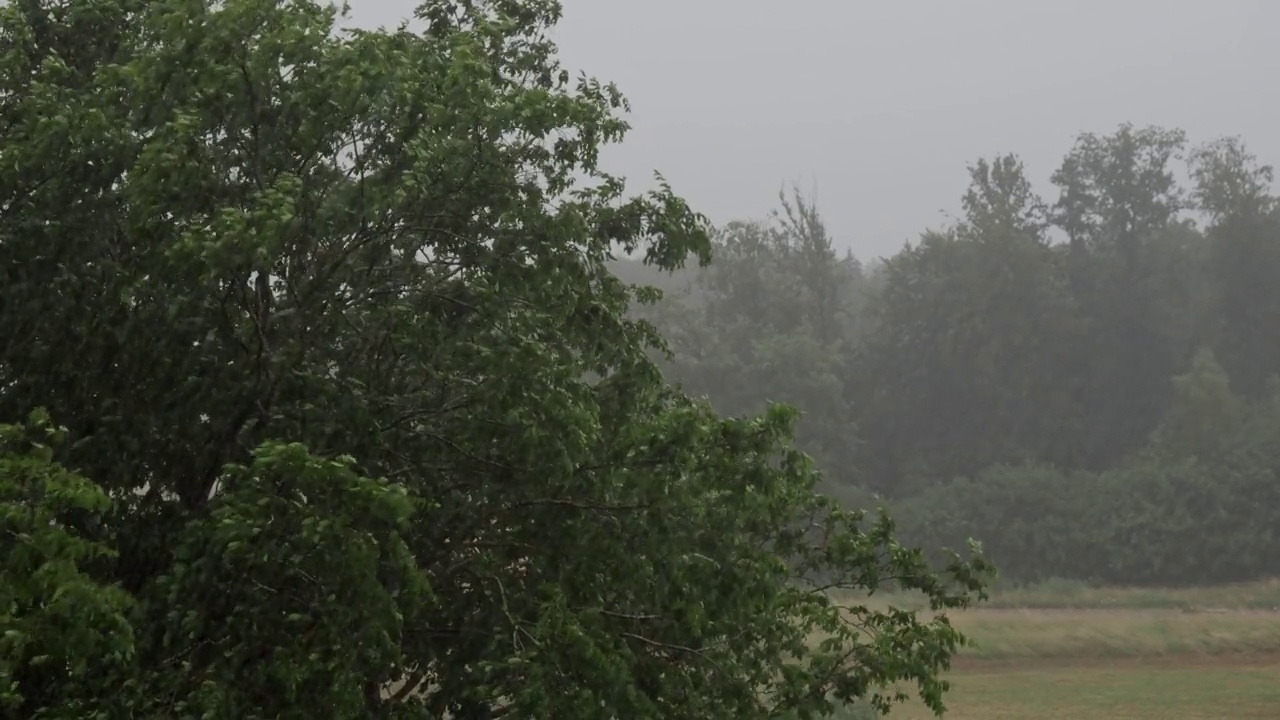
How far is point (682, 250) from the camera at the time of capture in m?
11.8

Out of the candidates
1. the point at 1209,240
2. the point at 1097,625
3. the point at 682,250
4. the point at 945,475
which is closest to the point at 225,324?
the point at 682,250

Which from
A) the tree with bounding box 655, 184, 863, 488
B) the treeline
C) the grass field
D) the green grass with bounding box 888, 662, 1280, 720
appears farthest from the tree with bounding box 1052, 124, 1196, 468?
the green grass with bounding box 888, 662, 1280, 720

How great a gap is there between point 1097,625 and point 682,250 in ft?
103

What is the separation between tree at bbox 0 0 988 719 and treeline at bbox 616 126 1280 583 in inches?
1937

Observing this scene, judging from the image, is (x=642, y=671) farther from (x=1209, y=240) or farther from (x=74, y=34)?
(x=1209, y=240)

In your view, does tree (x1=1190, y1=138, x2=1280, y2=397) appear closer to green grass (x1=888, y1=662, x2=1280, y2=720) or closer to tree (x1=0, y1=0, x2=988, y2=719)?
green grass (x1=888, y1=662, x2=1280, y2=720)

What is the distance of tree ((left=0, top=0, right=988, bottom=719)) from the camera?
28.0 ft

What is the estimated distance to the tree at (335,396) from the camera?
28.0ft

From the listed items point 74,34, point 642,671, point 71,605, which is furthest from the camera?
point 74,34

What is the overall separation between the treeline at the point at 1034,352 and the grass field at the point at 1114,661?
39.0 ft

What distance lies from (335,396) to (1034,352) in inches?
2365

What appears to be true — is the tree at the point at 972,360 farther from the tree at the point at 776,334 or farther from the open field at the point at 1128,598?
the open field at the point at 1128,598

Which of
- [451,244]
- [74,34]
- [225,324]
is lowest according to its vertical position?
[225,324]

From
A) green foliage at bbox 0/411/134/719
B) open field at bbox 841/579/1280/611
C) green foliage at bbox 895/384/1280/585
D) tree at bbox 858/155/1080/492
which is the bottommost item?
open field at bbox 841/579/1280/611
